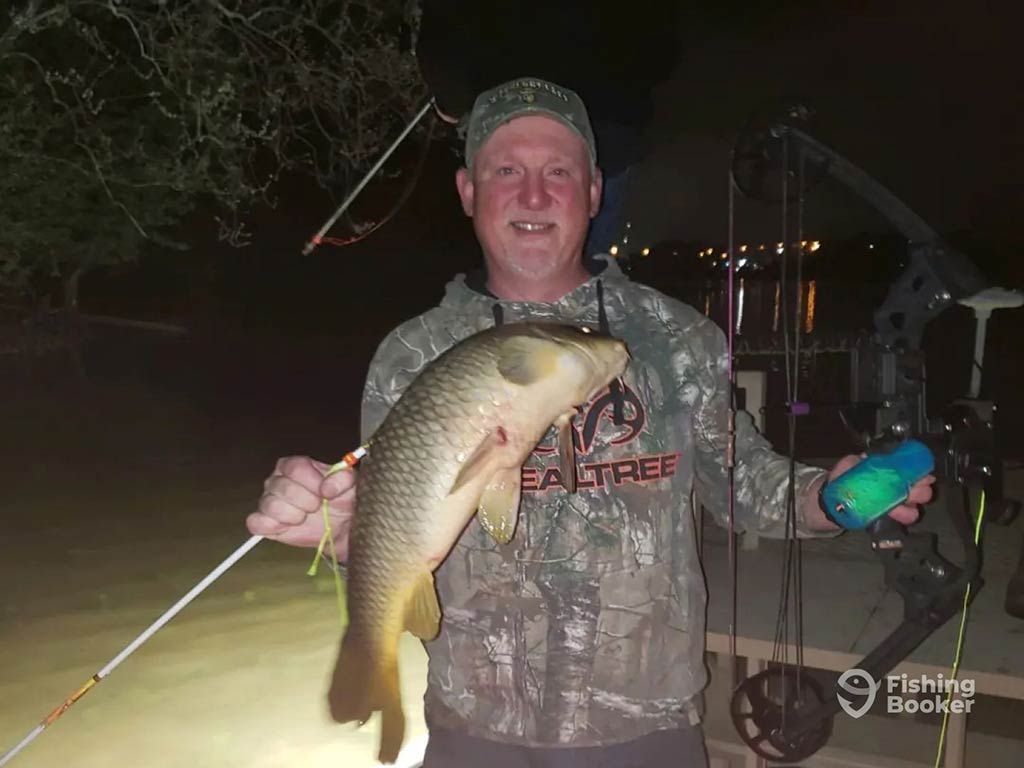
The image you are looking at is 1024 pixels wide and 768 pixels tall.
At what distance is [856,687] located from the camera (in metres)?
3.14

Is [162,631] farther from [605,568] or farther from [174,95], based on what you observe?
[174,95]

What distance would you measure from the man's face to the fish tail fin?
3.24 ft

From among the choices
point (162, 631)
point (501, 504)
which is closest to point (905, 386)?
point (501, 504)

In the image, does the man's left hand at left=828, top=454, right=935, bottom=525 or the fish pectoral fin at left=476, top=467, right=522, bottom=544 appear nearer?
the fish pectoral fin at left=476, top=467, right=522, bottom=544

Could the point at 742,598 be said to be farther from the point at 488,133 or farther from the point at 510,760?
the point at 488,133

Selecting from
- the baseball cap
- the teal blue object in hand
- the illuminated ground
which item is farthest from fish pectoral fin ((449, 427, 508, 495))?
the illuminated ground

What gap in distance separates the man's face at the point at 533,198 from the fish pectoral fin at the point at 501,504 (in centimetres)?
66

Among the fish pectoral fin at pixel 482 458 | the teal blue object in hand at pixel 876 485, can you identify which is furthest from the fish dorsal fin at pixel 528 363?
the teal blue object in hand at pixel 876 485

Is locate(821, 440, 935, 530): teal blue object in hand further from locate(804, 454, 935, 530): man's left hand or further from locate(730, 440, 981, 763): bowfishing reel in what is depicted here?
locate(730, 440, 981, 763): bowfishing reel

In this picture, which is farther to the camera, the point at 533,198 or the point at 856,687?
the point at 856,687

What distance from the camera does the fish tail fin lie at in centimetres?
193

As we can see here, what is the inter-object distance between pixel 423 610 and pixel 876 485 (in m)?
1.03

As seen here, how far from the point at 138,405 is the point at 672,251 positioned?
94.7ft

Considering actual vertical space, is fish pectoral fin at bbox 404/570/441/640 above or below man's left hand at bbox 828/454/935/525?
below
